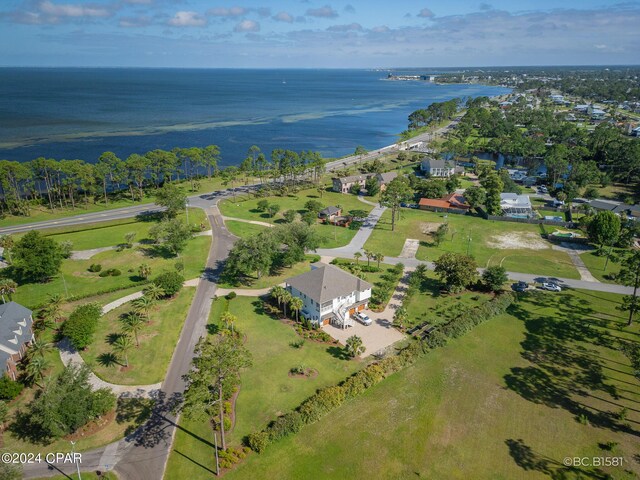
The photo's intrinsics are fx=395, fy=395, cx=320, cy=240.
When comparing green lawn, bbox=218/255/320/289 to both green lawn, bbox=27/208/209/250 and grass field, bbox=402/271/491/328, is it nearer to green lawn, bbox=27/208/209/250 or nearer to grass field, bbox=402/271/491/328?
grass field, bbox=402/271/491/328

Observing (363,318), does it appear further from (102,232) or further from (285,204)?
(102,232)

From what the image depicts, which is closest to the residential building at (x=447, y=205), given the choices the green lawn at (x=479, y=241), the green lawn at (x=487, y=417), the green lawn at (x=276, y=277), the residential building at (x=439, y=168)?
the green lawn at (x=479, y=241)

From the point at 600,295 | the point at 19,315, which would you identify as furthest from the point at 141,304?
the point at 600,295

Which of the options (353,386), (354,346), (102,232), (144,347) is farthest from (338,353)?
(102,232)

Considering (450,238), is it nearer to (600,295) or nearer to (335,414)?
(600,295)

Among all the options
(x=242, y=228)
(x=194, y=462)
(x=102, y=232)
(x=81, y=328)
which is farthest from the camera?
(x=242, y=228)

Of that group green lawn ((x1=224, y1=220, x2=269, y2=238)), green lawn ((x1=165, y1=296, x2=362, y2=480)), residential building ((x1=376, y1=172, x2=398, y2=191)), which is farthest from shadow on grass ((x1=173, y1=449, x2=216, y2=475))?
residential building ((x1=376, y1=172, x2=398, y2=191))

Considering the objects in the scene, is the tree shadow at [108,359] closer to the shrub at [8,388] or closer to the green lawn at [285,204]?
the shrub at [8,388]
